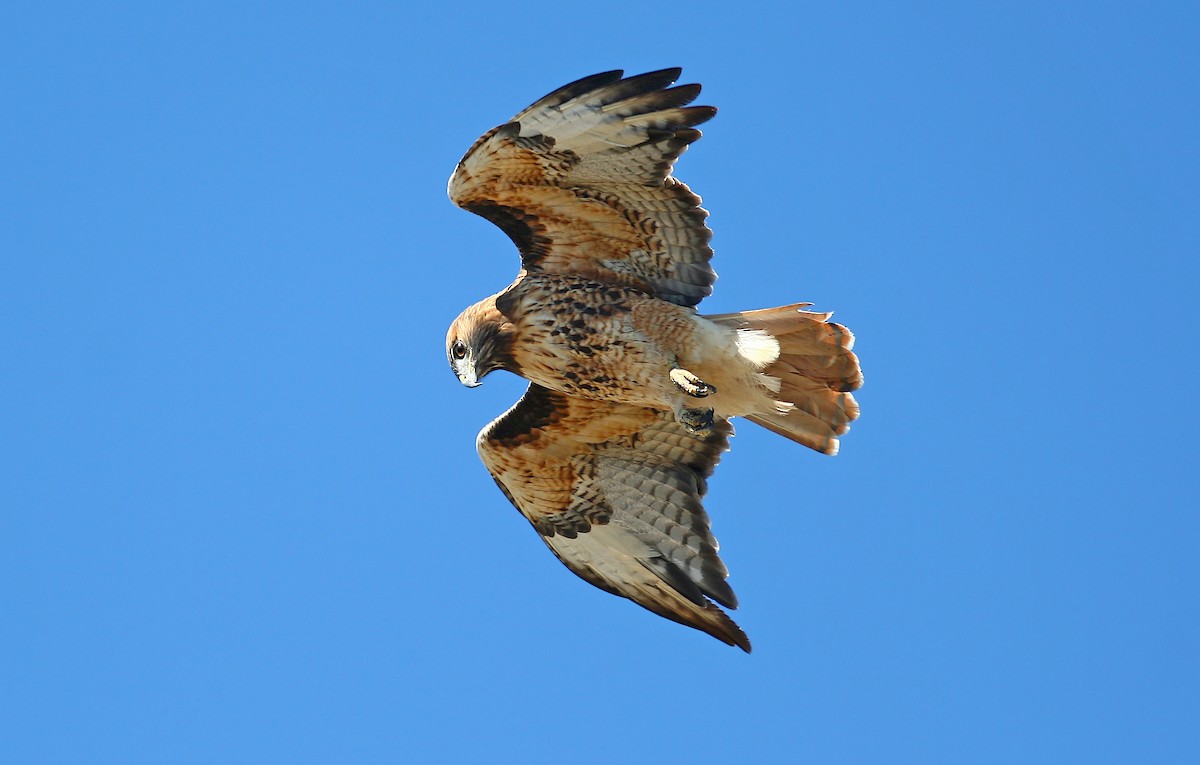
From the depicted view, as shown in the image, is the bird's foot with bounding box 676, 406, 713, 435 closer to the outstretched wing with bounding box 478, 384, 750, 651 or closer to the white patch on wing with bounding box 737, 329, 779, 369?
the white patch on wing with bounding box 737, 329, 779, 369

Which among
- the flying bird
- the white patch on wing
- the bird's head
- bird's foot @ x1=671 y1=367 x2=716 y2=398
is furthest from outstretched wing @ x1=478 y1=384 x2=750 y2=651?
the white patch on wing

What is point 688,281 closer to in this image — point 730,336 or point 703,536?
point 730,336

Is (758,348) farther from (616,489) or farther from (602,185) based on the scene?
(616,489)

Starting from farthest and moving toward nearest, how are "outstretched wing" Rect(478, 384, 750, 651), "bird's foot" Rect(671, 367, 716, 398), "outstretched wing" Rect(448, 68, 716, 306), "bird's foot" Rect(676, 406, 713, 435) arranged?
1. "outstretched wing" Rect(478, 384, 750, 651)
2. "bird's foot" Rect(676, 406, 713, 435)
3. "bird's foot" Rect(671, 367, 716, 398)
4. "outstretched wing" Rect(448, 68, 716, 306)

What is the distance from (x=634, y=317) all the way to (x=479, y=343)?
89 cm

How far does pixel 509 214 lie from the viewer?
28.8ft

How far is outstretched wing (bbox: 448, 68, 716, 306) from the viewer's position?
8211 millimetres

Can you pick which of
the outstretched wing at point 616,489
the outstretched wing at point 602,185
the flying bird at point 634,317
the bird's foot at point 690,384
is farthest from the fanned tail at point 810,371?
the outstretched wing at point 616,489

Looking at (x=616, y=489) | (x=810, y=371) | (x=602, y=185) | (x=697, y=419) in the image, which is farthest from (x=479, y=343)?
(x=810, y=371)

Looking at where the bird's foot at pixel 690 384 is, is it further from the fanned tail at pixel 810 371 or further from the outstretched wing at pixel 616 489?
the outstretched wing at pixel 616 489

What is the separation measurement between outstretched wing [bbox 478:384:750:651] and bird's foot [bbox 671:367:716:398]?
0.72 metres

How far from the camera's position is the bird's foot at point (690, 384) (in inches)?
337

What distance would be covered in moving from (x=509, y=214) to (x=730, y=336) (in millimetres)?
1442

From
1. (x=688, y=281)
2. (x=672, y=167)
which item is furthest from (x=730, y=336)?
(x=672, y=167)
